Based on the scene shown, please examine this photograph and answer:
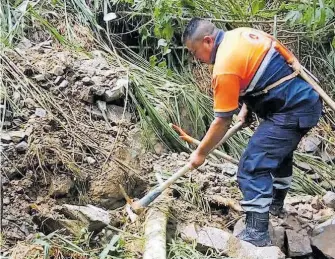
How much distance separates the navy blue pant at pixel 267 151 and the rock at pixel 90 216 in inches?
31.7

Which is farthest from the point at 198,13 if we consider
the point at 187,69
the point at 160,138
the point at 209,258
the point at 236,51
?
the point at 209,258

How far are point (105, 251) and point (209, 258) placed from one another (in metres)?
0.58

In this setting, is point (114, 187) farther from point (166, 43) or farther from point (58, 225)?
point (166, 43)

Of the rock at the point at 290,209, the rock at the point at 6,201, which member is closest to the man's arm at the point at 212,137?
the rock at the point at 290,209

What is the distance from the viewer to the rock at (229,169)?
4.27 metres

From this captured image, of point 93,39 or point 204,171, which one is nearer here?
point 204,171

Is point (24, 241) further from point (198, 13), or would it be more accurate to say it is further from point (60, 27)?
point (198, 13)

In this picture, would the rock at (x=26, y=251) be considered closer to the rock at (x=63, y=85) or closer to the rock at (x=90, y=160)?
the rock at (x=90, y=160)

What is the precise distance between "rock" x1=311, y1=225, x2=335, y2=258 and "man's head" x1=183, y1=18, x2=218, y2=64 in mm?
1340

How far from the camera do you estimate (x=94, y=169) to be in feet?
12.3

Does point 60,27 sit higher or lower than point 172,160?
higher

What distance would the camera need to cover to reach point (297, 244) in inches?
142

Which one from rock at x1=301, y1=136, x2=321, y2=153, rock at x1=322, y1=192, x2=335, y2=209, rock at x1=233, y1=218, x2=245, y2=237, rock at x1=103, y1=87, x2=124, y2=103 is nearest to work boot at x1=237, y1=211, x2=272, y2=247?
rock at x1=233, y1=218, x2=245, y2=237

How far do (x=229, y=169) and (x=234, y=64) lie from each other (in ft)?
4.47
